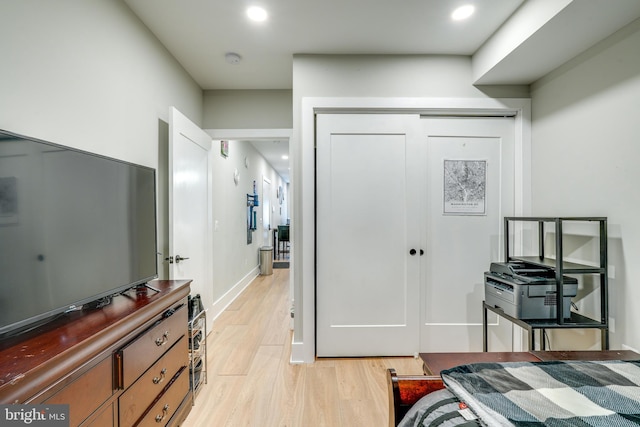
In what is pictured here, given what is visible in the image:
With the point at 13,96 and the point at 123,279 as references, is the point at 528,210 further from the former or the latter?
the point at 13,96

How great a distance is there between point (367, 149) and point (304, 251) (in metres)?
Answer: 1.01

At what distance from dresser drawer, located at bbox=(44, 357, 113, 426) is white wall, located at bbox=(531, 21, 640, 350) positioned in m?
2.59

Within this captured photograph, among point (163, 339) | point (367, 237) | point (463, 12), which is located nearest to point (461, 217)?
point (367, 237)

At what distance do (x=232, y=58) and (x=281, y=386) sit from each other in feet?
8.71

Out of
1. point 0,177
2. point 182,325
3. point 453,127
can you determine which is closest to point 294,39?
point 453,127

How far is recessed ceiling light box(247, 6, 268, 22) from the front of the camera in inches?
73.6

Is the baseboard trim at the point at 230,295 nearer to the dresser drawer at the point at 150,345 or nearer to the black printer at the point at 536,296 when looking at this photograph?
the dresser drawer at the point at 150,345

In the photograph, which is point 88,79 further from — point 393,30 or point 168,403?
point 393,30

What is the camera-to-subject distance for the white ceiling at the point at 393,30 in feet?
5.47

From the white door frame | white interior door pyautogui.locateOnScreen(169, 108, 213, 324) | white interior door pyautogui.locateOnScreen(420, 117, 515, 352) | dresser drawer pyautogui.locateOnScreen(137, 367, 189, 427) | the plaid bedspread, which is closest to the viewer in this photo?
the plaid bedspread

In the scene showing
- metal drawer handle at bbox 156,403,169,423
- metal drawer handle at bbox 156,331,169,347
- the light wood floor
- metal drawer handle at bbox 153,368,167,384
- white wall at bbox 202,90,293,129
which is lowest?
the light wood floor

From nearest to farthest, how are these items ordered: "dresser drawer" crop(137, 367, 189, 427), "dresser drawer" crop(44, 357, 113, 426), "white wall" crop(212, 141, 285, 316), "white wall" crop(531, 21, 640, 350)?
"dresser drawer" crop(44, 357, 113, 426), "dresser drawer" crop(137, 367, 189, 427), "white wall" crop(531, 21, 640, 350), "white wall" crop(212, 141, 285, 316)

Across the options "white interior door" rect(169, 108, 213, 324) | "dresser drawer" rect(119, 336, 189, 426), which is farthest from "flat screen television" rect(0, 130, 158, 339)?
"white interior door" rect(169, 108, 213, 324)

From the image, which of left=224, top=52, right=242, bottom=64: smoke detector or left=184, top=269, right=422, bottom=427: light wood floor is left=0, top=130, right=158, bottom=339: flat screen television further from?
left=224, top=52, right=242, bottom=64: smoke detector
